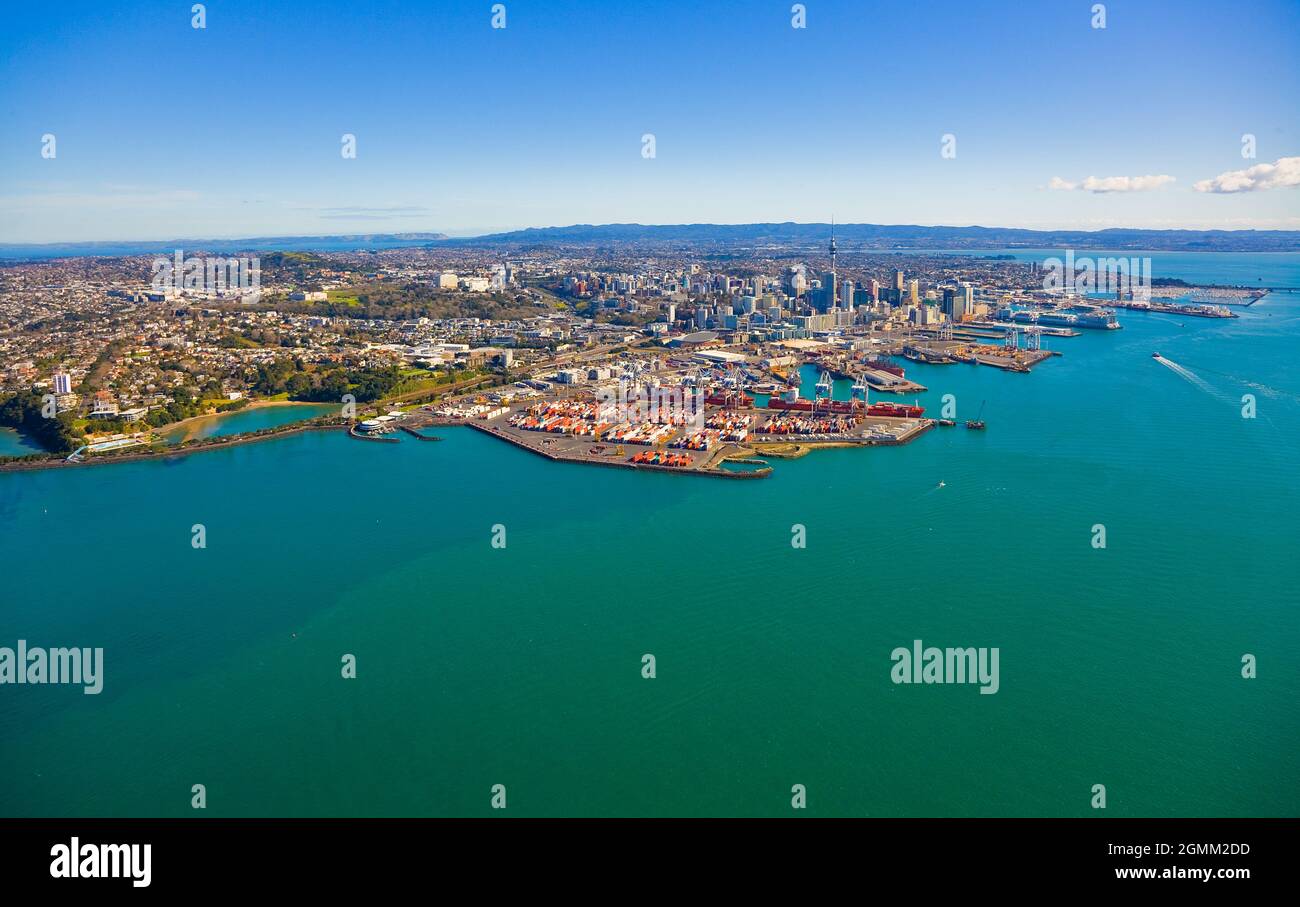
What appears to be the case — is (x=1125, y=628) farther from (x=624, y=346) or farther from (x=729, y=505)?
(x=624, y=346)

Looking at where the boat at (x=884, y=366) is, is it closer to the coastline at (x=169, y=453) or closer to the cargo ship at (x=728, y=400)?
the cargo ship at (x=728, y=400)

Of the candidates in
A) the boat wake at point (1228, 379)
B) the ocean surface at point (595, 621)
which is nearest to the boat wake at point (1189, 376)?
the boat wake at point (1228, 379)

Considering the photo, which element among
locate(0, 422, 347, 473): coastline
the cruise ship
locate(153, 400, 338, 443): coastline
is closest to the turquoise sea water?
locate(0, 422, 347, 473): coastline

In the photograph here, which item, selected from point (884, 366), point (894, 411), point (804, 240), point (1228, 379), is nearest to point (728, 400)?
point (894, 411)

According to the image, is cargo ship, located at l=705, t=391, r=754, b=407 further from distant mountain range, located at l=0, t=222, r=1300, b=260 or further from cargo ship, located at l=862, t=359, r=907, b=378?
distant mountain range, located at l=0, t=222, r=1300, b=260

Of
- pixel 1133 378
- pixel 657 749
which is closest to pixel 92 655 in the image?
pixel 657 749

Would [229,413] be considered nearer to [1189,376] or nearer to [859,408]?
[859,408]
